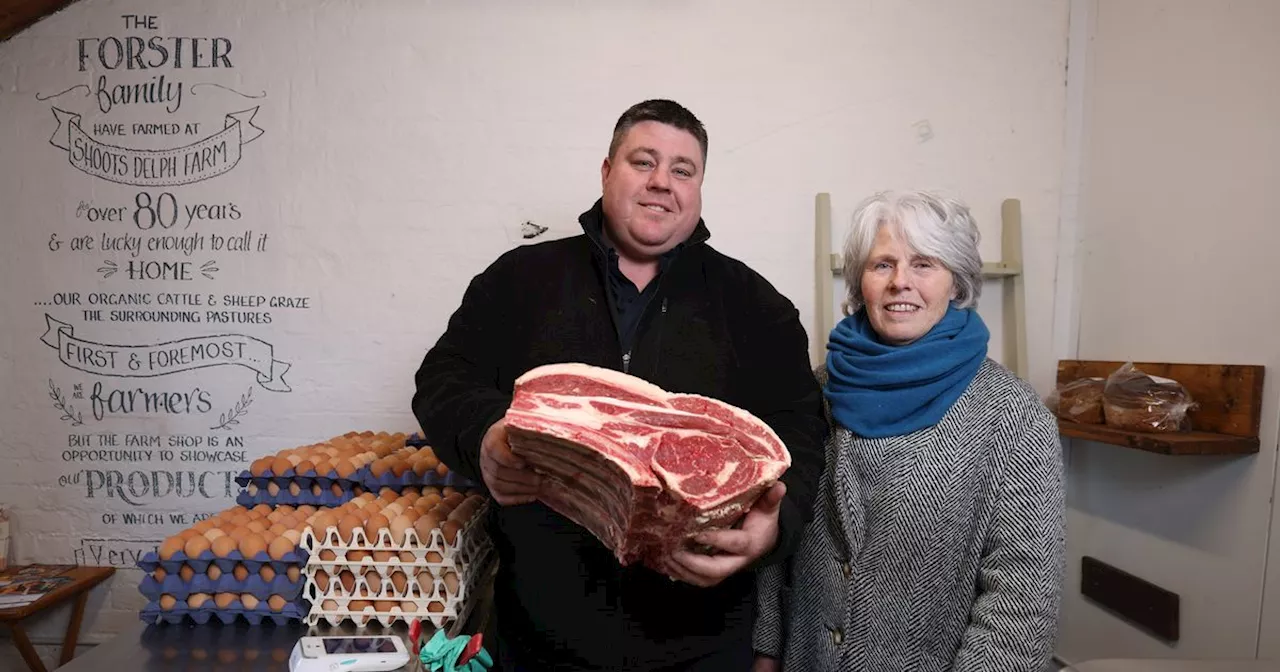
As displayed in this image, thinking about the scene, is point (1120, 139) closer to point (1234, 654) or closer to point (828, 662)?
point (1234, 654)

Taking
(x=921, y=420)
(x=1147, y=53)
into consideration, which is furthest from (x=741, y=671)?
(x=1147, y=53)

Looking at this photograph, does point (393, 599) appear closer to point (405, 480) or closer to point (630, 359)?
point (405, 480)

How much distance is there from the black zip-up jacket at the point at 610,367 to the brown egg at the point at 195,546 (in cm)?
69

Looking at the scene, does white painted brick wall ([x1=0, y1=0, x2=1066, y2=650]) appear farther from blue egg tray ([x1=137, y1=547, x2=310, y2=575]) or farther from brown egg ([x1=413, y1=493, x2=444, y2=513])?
blue egg tray ([x1=137, y1=547, x2=310, y2=575])

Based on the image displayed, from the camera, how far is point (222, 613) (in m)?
1.66

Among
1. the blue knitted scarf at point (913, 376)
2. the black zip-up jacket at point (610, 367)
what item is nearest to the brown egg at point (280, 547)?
the black zip-up jacket at point (610, 367)

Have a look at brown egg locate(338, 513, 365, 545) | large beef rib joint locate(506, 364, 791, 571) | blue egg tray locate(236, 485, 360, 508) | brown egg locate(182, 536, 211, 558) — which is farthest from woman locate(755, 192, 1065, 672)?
brown egg locate(182, 536, 211, 558)

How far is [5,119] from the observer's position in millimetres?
2744

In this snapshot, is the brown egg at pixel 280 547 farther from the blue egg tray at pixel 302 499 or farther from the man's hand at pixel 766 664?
the man's hand at pixel 766 664

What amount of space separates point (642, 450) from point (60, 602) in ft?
9.12

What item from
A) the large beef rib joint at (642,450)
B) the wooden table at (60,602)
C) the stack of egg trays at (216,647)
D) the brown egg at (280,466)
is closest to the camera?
the large beef rib joint at (642,450)

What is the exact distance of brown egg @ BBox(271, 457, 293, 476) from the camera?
1.97m

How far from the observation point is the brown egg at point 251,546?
5.43ft

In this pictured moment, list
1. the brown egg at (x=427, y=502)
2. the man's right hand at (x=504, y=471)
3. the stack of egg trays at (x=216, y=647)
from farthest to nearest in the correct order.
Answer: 1. the brown egg at (x=427, y=502)
2. the stack of egg trays at (x=216, y=647)
3. the man's right hand at (x=504, y=471)
